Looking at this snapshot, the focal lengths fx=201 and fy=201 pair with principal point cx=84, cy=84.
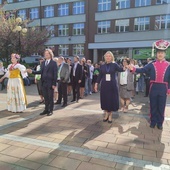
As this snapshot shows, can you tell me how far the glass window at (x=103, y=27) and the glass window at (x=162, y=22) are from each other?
5.95 metres

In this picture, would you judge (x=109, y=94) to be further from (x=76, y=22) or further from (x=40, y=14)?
(x=40, y=14)

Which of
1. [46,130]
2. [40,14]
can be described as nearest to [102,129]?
[46,130]

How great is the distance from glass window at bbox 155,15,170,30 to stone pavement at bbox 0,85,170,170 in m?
20.3

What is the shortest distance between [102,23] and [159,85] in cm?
2341

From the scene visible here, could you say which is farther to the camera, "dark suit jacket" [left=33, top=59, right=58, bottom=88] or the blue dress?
"dark suit jacket" [left=33, top=59, right=58, bottom=88]

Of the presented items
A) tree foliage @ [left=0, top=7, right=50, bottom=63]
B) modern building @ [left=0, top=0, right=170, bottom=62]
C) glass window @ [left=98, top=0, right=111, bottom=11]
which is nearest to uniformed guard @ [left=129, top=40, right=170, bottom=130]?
tree foliage @ [left=0, top=7, right=50, bottom=63]

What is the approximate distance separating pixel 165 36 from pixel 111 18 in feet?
23.4

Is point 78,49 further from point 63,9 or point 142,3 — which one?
point 142,3

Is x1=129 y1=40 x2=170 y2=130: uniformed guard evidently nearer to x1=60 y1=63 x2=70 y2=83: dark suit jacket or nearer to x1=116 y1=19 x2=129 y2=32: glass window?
x1=60 y1=63 x2=70 y2=83: dark suit jacket

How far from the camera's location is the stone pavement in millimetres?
3223

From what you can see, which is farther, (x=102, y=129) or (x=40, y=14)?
(x=40, y=14)

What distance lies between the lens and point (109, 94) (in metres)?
5.22

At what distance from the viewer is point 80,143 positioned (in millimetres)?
3979

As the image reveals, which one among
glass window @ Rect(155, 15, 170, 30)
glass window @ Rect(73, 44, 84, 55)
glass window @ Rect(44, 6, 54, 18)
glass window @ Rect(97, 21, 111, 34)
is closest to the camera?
glass window @ Rect(155, 15, 170, 30)
